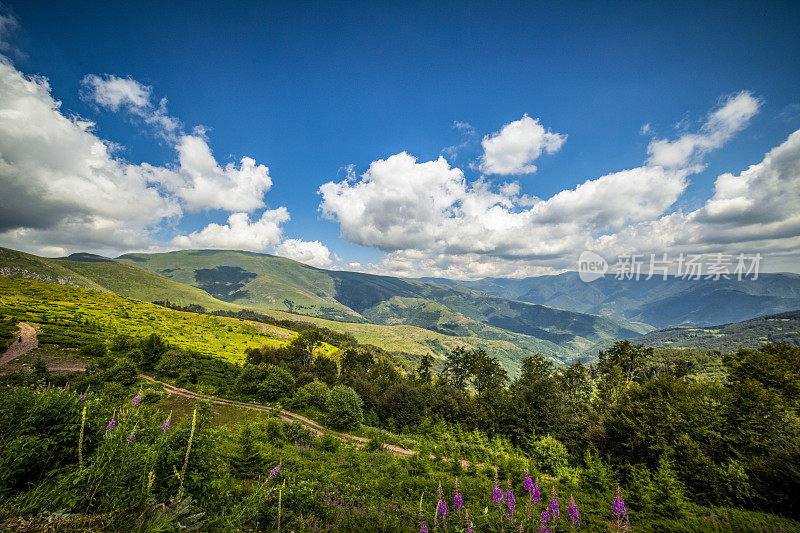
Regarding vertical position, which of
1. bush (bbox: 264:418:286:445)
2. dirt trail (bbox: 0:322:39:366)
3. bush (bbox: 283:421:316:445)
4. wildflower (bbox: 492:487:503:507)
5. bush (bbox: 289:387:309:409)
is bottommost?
bush (bbox: 289:387:309:409)

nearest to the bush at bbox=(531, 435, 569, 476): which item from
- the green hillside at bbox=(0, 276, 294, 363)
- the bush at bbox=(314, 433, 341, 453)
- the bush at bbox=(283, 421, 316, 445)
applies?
the bush at bbox=(314, 433, 341, 453)

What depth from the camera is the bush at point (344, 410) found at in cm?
3400

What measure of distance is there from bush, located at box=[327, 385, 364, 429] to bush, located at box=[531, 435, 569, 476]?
21.0m

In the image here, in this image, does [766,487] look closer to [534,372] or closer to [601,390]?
[601,390]

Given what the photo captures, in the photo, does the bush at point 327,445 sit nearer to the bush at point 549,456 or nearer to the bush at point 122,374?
the bush at point 549,456

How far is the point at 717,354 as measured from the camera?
105188mm

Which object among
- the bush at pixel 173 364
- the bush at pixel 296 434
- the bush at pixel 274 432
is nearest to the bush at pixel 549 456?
the bush at pixel 296 434

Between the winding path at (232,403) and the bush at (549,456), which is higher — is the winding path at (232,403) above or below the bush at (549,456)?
below

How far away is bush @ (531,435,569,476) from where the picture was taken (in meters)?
24.0

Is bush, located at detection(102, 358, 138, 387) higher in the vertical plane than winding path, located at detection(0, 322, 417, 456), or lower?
higher

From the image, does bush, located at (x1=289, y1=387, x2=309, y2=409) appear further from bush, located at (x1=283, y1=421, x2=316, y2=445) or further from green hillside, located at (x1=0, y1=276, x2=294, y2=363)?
green hillside, located at (x1=0, y1=276, x2=294, y2=363)

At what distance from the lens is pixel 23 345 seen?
138ft

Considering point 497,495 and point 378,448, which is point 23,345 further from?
point 497,495

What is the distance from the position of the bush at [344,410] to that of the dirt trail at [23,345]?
4444 cm
